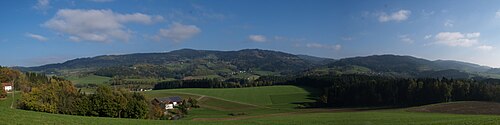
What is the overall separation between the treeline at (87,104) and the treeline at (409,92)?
177 ft

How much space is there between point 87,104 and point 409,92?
68.8 metres

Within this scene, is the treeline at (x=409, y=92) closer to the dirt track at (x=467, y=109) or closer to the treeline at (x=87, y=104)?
the dirt track at (x=467, y=109)

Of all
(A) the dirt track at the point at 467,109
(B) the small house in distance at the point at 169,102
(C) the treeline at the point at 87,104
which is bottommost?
(B) the small house in distance at the point at 169,102

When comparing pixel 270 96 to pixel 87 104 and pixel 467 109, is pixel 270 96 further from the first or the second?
pixel 87 104

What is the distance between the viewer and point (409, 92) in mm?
88000

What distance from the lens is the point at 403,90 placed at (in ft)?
297

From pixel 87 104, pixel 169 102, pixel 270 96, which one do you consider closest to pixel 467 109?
pixel 87 104

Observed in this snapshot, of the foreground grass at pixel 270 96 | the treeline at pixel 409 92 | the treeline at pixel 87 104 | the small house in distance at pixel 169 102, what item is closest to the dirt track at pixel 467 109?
the treeline at pixel 409 92

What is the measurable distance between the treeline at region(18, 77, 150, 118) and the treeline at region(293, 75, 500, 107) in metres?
54.0

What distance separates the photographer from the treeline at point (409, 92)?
82500 millimetres

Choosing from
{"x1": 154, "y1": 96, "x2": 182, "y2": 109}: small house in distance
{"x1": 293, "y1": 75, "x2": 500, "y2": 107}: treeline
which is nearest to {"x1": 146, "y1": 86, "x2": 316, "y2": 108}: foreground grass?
{"x1": 293, "y1": 75, "x2": 500, "y2": 107}: treeline

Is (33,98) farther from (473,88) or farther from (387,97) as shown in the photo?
(473,88)

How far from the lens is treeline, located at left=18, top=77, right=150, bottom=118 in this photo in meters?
52.7

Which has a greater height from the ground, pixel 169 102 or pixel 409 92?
pixel 409 92
